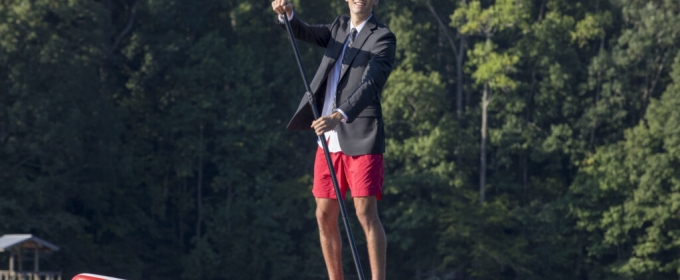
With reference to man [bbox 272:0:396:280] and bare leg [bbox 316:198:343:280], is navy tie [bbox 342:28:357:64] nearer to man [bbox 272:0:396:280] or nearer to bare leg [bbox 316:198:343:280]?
man [bbox 272:0:396:280]

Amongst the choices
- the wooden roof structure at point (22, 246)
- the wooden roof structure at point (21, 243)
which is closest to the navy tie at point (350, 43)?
the wooden roof structure at point (22, 246)

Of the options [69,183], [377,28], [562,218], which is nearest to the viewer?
[377,28]

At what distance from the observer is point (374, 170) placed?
6.21 metres

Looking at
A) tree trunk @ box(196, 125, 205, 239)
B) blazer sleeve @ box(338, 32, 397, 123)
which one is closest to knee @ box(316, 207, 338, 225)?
blazer sleeve @ box(338, 32, 397, 123)

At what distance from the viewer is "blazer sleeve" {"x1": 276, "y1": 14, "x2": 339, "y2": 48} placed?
20.5 ft

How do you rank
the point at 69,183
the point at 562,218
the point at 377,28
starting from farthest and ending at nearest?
the point at 562,218
the point at 69,183
the point at 377,28

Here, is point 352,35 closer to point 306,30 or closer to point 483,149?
point 306,30

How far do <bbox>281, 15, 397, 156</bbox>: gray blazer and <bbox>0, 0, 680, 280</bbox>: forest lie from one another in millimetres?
25322

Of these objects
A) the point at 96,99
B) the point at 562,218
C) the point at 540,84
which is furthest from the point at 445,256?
the point at 96,99

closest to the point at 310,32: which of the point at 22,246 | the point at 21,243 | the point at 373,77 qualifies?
the point at 373,77

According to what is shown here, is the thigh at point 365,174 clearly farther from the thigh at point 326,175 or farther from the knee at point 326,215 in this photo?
the knee at point 326,215

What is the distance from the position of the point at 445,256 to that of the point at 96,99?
396 inches

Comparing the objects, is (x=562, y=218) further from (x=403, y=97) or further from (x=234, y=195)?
(x=234, y=195)

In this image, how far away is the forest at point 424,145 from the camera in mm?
32312
